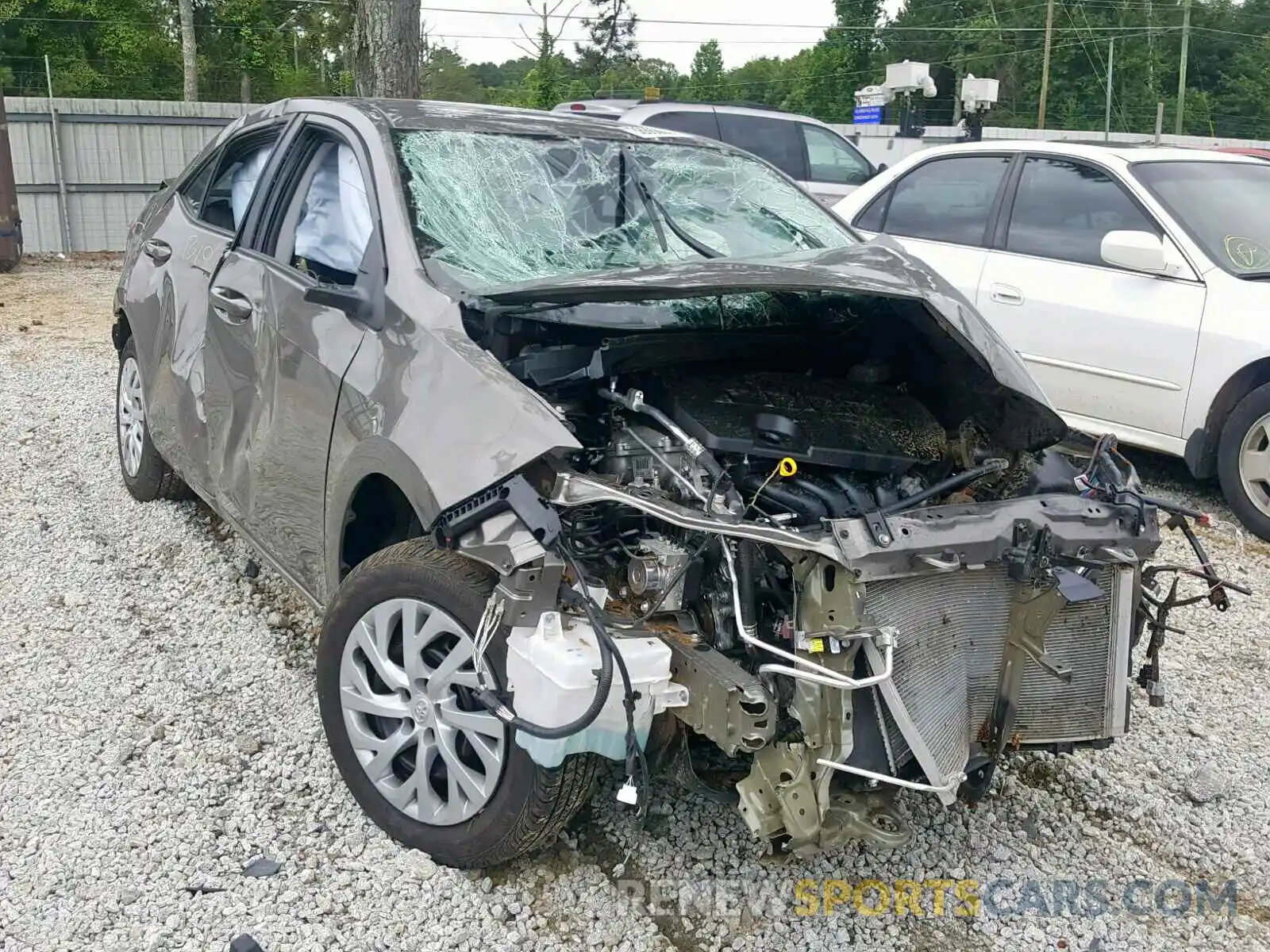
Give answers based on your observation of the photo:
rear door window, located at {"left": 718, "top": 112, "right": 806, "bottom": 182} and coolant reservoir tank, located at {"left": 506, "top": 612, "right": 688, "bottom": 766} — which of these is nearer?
coolant reservoir tank, located at {"left": 506, "top": 612, "right": 688, "bottom": 766}

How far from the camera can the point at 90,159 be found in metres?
15.5

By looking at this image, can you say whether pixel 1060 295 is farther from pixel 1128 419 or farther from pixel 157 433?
pixel 157 433

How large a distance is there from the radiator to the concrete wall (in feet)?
46.8

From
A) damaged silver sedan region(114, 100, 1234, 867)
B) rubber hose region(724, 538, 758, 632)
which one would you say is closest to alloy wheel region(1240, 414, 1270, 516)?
damaged silver sedan region(114, 100, 1234, 867)

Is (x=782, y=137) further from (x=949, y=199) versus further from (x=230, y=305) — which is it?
(x=230, y=305)

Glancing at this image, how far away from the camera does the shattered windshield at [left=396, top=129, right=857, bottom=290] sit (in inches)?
132

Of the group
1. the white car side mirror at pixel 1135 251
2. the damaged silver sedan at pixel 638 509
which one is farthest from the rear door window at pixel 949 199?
the damaged silver sedan at pixel 638 509

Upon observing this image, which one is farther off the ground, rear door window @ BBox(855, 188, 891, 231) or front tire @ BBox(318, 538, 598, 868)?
rear door window @ BBox(855, 188, 891, 231)

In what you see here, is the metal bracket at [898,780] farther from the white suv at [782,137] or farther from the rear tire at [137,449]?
the white suv at [782,137]

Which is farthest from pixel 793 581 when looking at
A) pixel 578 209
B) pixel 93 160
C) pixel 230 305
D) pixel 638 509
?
pixel 93 160

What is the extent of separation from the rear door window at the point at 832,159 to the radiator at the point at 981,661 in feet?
30.4

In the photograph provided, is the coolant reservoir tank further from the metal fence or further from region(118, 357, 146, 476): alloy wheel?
the metal fence

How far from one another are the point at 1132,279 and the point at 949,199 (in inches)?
52.7

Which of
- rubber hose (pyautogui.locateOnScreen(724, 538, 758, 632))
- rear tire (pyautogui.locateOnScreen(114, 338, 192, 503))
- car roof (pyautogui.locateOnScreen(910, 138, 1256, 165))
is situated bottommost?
rear tire (pyautogui.locateOnScreen(114, 338, 192, 503))
